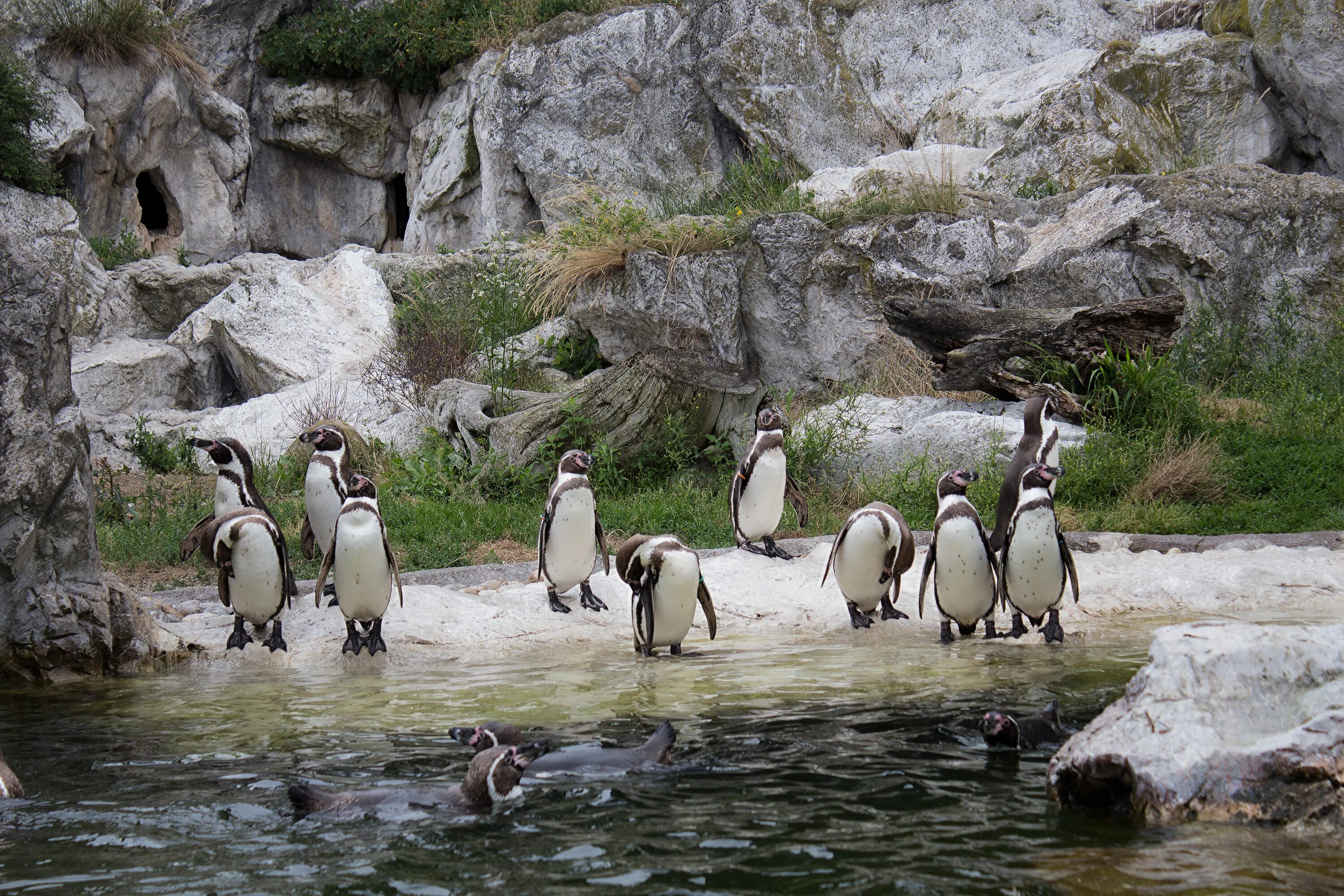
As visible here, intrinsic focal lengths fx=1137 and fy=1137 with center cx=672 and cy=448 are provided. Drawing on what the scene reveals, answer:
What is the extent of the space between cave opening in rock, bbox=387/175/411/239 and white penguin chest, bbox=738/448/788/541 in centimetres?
1422

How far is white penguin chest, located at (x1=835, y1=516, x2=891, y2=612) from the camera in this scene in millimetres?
6414

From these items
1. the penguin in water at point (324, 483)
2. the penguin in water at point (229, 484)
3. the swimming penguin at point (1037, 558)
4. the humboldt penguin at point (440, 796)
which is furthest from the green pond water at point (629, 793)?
the penguin in water at point (324, 483)

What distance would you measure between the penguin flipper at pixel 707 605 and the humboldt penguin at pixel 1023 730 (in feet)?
7.88

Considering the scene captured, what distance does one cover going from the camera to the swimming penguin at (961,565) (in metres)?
6.20

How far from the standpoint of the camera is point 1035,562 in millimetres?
6082

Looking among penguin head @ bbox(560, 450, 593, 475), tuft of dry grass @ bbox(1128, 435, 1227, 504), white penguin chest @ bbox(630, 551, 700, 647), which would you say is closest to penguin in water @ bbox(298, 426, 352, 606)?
penguin head @ bbox(560, 450, 593, 475)

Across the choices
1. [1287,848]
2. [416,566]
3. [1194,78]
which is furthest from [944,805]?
[1194,78]

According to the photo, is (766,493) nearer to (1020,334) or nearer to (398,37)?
(1020,334)

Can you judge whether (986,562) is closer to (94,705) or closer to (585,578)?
(585,578)

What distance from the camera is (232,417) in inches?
507

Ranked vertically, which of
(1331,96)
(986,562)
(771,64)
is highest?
(771,64)

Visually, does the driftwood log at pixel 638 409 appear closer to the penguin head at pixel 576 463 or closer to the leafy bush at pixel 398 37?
the penguin head at pixel 576 463

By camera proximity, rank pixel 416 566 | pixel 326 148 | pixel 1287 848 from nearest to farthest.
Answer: pixel 1287 848 < pixel 416 566 < pixel 326 148

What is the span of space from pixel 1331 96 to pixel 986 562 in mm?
9881
